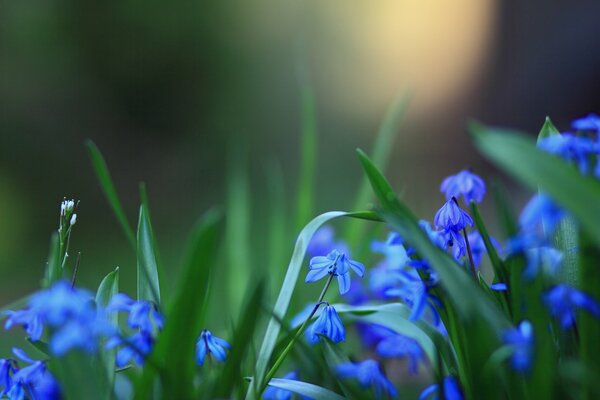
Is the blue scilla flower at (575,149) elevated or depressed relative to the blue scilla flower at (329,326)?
elevated

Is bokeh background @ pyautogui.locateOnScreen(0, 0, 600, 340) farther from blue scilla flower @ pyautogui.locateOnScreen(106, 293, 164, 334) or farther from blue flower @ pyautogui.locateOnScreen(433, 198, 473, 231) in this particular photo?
blue scilla flower @ pyautogui.locateOnScreen(106, 293, 164, 334)

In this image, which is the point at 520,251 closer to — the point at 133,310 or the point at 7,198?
the point at 133,310

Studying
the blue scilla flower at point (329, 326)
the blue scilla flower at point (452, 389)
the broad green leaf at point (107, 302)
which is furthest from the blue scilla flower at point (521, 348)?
the broad green leaf at point (107, 302)

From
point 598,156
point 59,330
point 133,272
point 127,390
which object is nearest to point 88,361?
point 59,330

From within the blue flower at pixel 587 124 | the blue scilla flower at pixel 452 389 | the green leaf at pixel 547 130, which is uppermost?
the green leaf at pixel 547 130

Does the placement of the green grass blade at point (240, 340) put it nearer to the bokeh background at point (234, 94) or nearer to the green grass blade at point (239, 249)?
the green grass blade at point (239, 249)

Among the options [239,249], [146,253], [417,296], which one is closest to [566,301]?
[417,296]
